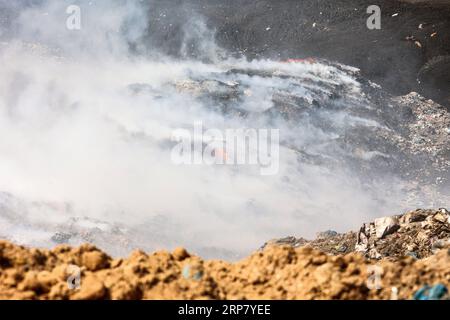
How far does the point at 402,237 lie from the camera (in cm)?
949

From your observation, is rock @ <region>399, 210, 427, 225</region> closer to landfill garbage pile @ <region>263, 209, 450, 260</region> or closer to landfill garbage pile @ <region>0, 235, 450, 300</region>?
landfill garbage pile @ <region>263, 209, 450, 260</region>

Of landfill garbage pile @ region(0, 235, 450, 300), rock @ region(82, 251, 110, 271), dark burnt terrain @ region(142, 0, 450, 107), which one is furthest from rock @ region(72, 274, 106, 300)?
dark burnt terrain @ region(142, 0, 450, 107)

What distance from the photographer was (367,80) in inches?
845

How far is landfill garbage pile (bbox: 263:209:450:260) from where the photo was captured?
8.89 m

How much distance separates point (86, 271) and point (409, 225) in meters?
7.33

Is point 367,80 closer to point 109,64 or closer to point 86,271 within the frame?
point 109,64

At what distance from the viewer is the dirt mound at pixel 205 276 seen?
12.2 feet

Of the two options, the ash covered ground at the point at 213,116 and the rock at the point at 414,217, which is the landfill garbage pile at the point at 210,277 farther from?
the ash covered ground at the point at 213,116

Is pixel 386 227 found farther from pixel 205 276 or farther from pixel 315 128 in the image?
pixel 315 128

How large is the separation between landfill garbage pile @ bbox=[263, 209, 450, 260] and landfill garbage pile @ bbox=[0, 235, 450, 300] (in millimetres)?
4966

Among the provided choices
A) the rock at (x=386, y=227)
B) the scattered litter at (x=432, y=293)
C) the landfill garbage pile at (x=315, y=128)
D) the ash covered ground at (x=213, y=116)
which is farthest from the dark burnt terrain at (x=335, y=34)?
the scattered litter at (x=432, y=293)

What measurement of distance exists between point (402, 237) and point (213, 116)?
36.3ft

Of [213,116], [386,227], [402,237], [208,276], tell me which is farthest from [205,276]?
[213,116]

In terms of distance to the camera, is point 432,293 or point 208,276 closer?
point 432,293
